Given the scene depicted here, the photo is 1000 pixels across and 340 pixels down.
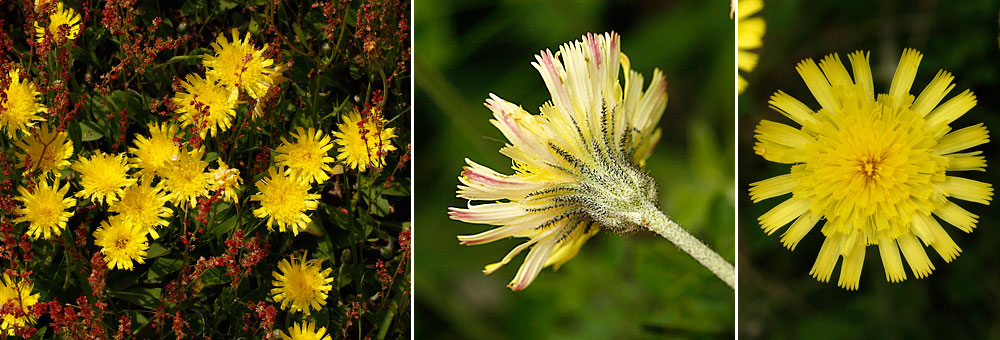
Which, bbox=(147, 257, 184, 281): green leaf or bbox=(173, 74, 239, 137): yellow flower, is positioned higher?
bbox=(173, 74, 239, 137): yellow flower

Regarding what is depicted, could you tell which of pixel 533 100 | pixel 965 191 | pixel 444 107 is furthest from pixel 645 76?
pixel 965 191

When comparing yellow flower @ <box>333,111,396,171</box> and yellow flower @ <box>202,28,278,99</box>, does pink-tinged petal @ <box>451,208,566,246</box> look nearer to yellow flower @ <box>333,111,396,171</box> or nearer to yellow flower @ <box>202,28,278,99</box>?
yellow flower @ <box>333,111,396,171</box>

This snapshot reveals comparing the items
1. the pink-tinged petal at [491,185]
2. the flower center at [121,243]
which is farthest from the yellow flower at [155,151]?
the pink-tinged petal at [491,185]

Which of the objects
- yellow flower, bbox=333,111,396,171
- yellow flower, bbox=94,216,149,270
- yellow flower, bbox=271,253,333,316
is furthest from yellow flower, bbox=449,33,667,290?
yellow flower, bbox=94,216,149,270

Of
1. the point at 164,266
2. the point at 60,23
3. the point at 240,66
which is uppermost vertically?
the point at 60,23

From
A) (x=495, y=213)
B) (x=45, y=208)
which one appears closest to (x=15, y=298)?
(x=45, y=208)

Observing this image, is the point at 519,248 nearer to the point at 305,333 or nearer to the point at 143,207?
the point at 305,333

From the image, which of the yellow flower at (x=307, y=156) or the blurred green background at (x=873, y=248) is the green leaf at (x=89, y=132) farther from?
the blurred green background at (x=873, y=248)
